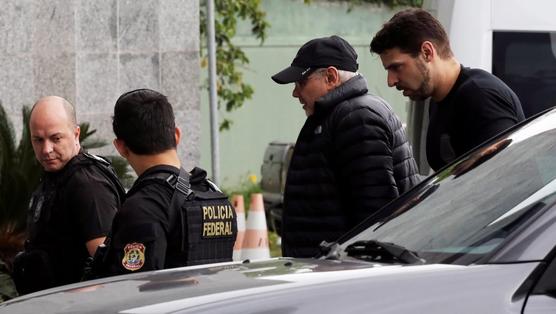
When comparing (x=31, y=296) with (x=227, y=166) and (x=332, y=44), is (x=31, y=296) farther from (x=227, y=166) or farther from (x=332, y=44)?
(x=227, y=166)

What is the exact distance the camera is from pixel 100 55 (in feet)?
35.0

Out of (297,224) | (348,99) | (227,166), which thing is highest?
(348,99)

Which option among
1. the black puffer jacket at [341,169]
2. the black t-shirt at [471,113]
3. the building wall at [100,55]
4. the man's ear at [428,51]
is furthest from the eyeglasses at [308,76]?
the building wall at [100,55]

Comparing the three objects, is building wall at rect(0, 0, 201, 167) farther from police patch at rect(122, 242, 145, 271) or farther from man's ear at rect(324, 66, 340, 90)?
police patch at rect(122, 242, 145, 271)

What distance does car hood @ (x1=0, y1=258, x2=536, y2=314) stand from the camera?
11.8ft

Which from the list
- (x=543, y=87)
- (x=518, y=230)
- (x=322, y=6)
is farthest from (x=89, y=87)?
(x=322, y=6)

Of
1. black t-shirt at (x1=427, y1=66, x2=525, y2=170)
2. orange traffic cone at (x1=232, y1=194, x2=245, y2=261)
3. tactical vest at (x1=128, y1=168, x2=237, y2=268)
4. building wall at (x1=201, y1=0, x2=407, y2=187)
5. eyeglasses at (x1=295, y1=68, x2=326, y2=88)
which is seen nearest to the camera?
tactical vest at (x1=128, y1=168, x2=237, y2=268)

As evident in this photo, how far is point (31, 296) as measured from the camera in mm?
4242

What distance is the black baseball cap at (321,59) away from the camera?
237 inches

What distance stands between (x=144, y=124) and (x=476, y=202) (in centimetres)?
137

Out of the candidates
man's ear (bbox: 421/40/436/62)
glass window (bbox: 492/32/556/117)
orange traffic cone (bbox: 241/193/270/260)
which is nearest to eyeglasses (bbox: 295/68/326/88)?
man's ear (bbox: 421/40/436/62)

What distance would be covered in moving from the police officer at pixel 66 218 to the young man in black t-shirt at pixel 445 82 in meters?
1.23

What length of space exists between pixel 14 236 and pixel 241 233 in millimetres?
4027

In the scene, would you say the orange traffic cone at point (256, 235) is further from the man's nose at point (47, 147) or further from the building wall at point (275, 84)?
the man's nose at point (47, 147)
